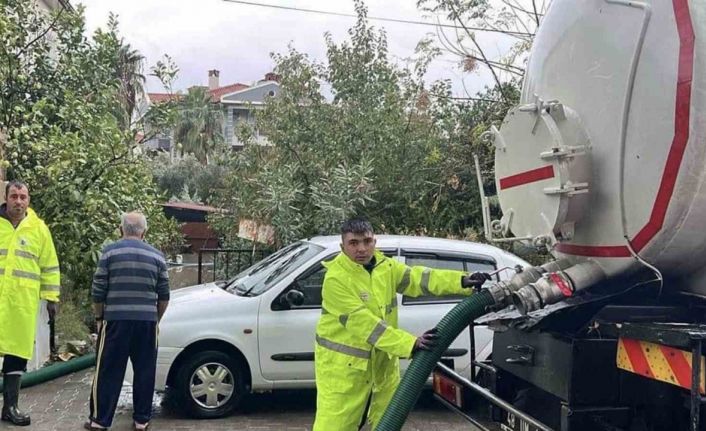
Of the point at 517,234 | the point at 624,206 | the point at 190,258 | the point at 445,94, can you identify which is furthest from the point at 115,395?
the point at 190,258

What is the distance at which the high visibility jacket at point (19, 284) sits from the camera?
5789 mm

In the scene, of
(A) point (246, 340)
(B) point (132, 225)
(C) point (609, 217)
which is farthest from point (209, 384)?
(C) point (609, 217)

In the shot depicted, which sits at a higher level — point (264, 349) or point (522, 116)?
point (522, 116)

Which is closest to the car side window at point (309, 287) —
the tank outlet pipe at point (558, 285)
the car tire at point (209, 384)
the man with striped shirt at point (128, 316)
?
the car tire at point (209, 384)

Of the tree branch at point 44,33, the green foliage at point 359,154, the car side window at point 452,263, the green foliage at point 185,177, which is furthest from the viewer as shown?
the green foliage at point 185,177

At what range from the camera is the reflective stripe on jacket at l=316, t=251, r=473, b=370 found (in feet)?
12.6

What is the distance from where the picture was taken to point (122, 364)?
5707mm

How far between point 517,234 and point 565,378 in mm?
708

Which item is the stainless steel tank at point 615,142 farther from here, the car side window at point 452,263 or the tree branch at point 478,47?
the tree branch at point 478,47

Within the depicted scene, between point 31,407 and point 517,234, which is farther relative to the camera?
point 31,407

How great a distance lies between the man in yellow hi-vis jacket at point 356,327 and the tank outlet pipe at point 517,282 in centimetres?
35

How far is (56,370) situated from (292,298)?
3.07m

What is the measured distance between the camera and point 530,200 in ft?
10.8

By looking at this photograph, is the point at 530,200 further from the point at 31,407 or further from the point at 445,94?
the point at 445,94
